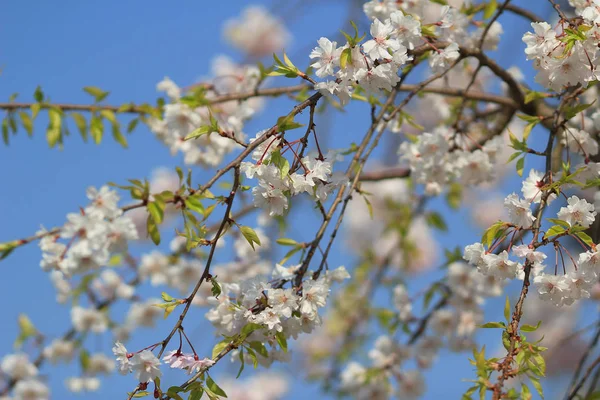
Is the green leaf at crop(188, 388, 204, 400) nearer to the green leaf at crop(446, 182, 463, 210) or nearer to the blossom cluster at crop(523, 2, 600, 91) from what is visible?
the blossom cluster at crop(523, 2, 600, 91)

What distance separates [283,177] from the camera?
1.14 metres

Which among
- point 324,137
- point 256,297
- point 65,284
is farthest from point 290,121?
point 65,284

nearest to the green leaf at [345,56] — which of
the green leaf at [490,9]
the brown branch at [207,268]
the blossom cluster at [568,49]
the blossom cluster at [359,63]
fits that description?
the blossom cluster at [359,63]

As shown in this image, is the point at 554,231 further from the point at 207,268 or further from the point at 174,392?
the point at 174,392

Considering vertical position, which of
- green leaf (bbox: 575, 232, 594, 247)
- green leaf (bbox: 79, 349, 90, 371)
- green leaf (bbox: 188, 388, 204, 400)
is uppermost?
green leaf (bbox: 79, 349, 90, 371)

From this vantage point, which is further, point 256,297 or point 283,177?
point 256,297

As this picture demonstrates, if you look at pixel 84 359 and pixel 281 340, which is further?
pixel 84 359

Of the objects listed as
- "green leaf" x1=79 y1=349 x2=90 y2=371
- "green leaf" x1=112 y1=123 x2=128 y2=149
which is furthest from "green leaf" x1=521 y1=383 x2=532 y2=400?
"green leaf" x1=79 y1=349 x2=90 y2=371

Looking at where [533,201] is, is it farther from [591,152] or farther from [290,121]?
[290,121]

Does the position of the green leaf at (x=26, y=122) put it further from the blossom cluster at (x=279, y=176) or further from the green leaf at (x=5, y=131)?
the blossom cluster at (x=279, y=176)

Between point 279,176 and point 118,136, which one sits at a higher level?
point 118,136

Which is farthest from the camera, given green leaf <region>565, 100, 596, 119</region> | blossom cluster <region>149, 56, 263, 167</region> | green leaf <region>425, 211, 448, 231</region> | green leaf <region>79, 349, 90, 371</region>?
green leaf <region>79, 349, 90, 371</region>

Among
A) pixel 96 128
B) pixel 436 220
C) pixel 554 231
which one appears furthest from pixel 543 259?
pixel 436 220

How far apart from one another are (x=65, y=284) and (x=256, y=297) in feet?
6.11
